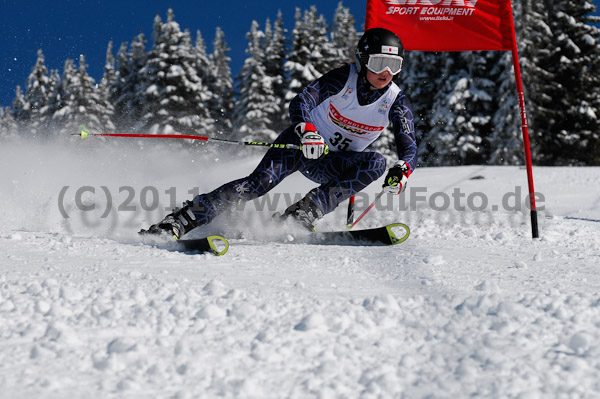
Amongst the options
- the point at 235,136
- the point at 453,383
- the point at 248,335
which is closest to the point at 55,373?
the point at 248,335

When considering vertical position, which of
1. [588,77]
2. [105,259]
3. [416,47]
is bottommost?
[105,259]

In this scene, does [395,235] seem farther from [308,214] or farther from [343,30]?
[343,30]

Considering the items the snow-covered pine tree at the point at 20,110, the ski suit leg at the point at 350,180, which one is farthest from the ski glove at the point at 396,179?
the snow-covered pine tree at the point at 20,110

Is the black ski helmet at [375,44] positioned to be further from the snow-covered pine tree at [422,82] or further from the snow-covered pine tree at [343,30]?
the snow-covered pine tree at [343,30]

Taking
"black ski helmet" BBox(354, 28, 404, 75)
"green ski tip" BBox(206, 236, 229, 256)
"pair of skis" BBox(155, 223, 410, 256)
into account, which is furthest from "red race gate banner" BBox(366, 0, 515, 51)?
"green ski tip" BBox(206, 236, 229, 256)

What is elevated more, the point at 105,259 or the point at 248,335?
the point at 105,259

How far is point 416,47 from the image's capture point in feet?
17.3

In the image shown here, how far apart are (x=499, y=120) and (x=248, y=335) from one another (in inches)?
833

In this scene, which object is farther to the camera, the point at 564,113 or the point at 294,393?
the point at 564,113

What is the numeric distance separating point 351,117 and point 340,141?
25cm

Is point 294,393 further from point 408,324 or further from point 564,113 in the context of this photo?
point 564,113

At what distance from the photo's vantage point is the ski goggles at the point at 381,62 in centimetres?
386

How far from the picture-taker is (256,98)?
90.4 ft

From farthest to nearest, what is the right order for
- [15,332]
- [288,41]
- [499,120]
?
1. [288,41]
2. [499,120]
3. [15,332]
